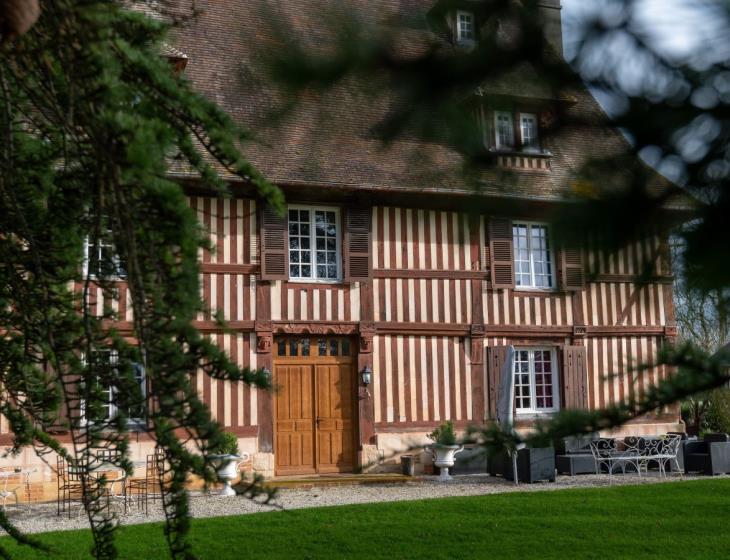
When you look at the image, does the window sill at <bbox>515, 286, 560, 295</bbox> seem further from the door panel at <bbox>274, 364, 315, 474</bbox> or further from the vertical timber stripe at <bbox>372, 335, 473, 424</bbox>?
the door panel at <bbox>274, 364, 315, 474</bbox>

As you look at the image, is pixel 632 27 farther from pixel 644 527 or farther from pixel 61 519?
pixel 61 519

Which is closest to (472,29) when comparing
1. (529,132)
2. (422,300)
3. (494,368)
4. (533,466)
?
(529,132)

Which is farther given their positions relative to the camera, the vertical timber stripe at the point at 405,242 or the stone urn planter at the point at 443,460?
the vertical timber stripe at the point at 405,242

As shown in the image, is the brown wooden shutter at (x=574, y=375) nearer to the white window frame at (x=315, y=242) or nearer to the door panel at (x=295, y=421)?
the white window frame at (x=315, y=242)

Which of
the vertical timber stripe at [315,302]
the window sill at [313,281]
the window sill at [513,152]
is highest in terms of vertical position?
the window sill at [313,281]

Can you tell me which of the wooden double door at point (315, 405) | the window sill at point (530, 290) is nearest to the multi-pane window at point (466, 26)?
the wooden double door at point (315, 405)

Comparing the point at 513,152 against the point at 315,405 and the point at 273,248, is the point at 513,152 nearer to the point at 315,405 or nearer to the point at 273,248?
the point at 273,248

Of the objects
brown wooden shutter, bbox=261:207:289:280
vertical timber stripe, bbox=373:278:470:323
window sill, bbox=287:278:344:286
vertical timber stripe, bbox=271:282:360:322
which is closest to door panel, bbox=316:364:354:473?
vertical timber stripe, bbox=271:282:360:322

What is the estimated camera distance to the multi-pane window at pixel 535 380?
13375 mm

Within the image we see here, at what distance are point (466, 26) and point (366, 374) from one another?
10917 millimetres

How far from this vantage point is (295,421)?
12.3 m

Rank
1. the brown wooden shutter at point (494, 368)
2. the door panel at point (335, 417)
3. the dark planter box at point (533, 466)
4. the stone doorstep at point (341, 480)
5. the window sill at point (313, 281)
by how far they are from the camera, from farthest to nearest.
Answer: the brown wooden shutter at point (494, 368), the door panel at point (335, 417), the window sill at point (313, 281), the stone doorstep at point (341, 480), the dark planter box at point (533, 466)

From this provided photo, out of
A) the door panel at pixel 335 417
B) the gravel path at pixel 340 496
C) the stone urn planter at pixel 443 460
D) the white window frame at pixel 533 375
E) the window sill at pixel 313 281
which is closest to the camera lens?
the gravel path at pixel 340 496

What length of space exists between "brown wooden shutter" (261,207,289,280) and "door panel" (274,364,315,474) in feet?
4.65
